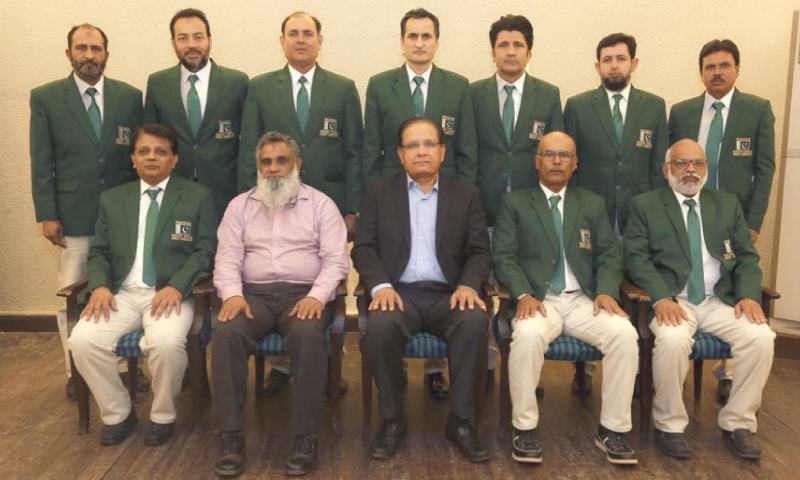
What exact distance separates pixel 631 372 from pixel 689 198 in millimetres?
1041

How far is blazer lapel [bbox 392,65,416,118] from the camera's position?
4.01 m

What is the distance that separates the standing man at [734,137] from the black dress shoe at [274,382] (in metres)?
2.56

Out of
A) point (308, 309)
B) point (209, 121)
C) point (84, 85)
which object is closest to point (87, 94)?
point (84, 85)

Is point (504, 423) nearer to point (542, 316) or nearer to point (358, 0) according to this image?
point (542, 316)

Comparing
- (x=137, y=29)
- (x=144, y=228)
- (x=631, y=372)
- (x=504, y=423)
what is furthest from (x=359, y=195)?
(x=137, y=29)

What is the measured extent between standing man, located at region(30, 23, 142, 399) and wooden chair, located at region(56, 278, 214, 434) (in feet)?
1.46

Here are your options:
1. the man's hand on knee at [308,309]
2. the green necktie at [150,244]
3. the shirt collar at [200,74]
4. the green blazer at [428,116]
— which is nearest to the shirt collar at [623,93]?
the green blazer at [428,116]

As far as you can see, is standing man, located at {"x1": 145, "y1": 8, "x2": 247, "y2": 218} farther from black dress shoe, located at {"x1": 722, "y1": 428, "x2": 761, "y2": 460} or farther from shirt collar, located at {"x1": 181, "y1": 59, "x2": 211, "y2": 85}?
black dress shoe, located at {"x1": 722, "y1": 428, "x2": 761, "y2": 460}

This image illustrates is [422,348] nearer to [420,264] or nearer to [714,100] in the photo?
[420,264]

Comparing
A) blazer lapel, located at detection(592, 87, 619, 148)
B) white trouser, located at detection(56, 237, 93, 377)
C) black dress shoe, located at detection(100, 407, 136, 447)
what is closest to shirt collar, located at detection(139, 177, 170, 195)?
white trouser, located at detection(56, 237, 93, 377)

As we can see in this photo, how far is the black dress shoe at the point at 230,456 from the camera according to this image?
317 cm

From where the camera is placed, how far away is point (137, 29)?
5258mm

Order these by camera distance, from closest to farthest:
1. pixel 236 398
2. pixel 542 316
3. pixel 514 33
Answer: pixel 236 398
pixel 542 316
pixel 514 33

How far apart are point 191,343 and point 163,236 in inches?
23.9
